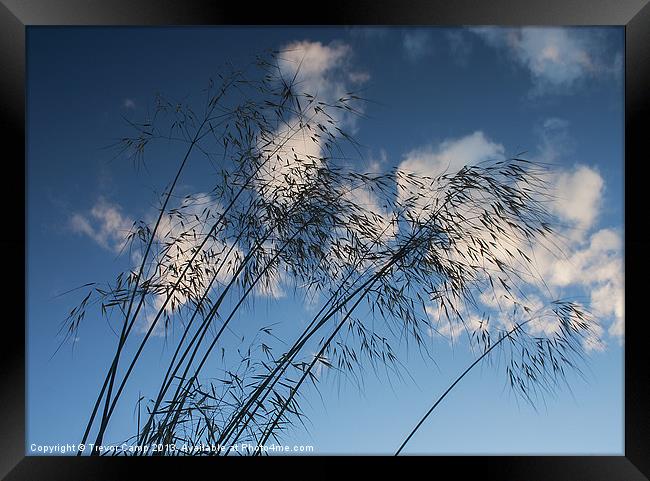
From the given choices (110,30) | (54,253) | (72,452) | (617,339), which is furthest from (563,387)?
(110,30)

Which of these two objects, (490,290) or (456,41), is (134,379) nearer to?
(490,290)

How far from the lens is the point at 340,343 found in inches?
63.0

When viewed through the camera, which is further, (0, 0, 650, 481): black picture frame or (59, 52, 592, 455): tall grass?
(59, 52, 592, 455): tall grass

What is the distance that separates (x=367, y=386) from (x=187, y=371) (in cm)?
50

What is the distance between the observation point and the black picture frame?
4.83 ft

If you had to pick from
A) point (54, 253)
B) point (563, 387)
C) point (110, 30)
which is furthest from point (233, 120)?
point (563, 387)

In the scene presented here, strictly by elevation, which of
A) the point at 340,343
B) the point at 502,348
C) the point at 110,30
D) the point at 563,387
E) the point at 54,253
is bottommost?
the point at 563,387

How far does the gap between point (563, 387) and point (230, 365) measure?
3.08 ft

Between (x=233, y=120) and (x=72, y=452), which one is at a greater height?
(x=233, y=120)
